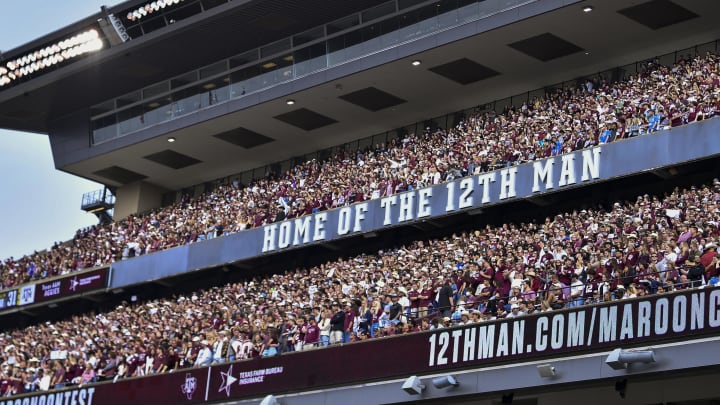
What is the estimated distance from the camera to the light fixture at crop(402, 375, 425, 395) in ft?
75.6

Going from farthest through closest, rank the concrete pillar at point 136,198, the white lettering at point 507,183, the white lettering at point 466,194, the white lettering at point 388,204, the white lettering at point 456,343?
the concrete pillar at point 136,198
the white lettering at point 388,204
the white lettering at point 466,194
the white lettering at point 507,183
the white lettering at point 456,343

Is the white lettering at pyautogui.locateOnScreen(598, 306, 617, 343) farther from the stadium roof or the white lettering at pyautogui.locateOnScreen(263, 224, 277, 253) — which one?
the white lettering at pyautogui.locateOnScreen(263, 224, 277, 253)

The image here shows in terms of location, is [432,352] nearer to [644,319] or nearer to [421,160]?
[644,319]

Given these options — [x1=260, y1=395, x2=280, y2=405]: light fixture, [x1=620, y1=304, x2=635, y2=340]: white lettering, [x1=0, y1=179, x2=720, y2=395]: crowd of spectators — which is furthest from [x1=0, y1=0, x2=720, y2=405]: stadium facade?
[x1=0, y1=179, x2=720, y2=395]: crowd of spectators

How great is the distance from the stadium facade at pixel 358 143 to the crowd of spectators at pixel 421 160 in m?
0.53

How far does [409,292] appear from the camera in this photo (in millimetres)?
25469

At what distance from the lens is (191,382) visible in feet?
93.3

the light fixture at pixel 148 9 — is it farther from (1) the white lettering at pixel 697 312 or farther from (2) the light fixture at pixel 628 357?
(1) the white lettering at pixel 697 312

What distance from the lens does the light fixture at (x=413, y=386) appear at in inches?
907

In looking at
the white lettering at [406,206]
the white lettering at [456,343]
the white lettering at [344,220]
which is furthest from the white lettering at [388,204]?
the white lettering at [456,343]

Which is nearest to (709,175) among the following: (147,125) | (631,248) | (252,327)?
(631,248)

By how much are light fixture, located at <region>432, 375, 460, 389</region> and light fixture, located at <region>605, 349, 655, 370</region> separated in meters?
3.66

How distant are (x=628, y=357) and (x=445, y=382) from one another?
13.7 feet

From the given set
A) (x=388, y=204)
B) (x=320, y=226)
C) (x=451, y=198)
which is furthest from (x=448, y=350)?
(x=320, y=226)
